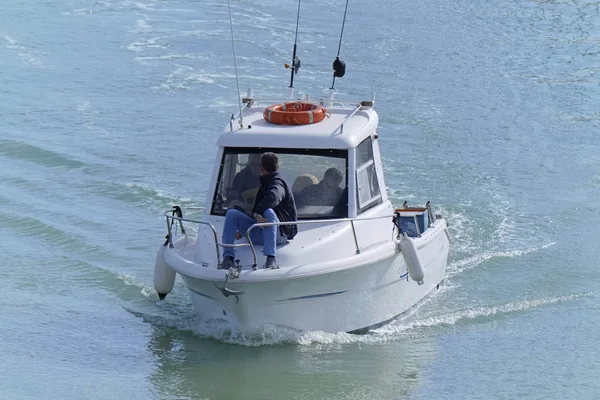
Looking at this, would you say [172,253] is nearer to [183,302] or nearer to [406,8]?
[183,302]

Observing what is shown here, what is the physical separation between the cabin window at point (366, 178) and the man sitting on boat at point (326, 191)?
0.25 meters

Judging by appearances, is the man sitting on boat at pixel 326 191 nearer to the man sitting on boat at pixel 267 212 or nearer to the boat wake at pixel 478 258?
the man sitting on boat at pixel 267 212

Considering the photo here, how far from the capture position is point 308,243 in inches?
458

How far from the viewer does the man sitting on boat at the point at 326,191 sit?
484 inches

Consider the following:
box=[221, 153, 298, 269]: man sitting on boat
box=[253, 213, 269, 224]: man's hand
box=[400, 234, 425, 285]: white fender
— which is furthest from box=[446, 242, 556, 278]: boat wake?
box=[253, 213, 269, 224]: man's hand

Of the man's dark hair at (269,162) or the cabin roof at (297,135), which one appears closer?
the man's dark hair at (269,162)

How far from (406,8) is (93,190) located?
17188 millimetres

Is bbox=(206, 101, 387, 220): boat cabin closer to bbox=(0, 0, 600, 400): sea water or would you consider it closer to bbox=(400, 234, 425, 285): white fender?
bbox=(400, 234, 425, 285): white fender

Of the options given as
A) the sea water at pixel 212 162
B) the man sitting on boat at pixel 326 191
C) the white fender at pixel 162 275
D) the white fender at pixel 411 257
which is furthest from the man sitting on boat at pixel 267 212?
the white fender at pixel 411 257

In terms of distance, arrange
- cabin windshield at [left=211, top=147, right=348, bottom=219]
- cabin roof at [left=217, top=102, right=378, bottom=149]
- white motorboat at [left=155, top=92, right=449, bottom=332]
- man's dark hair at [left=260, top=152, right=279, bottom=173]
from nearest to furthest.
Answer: white motorboat at [left=155, top=92, right=449, bottom=332], man's dark hair at [left=260, top=152, right=279, bottom=173], cabin roof at [left=217, top=102, right=378, bottom=149], cabin windshield at [left=211, top=147, right=348, bottom=219]

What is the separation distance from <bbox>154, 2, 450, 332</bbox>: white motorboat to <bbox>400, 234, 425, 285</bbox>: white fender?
0.01m

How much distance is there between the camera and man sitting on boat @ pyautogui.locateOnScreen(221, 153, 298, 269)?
37.8 feet

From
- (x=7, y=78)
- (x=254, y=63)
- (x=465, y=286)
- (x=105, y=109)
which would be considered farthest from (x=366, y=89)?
(x=465, y=286)

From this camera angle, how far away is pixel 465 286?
1474 cm
